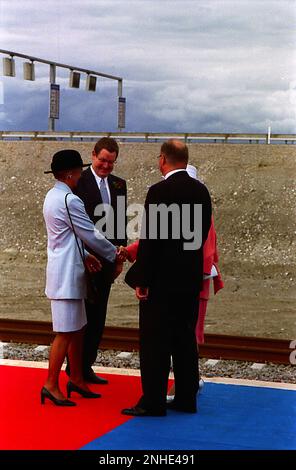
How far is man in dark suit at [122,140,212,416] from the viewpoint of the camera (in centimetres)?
732

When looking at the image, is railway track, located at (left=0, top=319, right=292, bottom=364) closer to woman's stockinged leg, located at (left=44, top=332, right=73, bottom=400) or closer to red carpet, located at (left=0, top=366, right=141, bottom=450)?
red carpet, located at (left=0, top=366, right=141, bottom=450)

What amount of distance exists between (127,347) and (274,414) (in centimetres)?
317

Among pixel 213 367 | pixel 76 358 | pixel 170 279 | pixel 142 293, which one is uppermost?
pixel 170 279

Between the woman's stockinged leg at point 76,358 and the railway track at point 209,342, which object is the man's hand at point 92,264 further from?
the railway track at point 209,342

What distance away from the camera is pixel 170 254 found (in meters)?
7.38

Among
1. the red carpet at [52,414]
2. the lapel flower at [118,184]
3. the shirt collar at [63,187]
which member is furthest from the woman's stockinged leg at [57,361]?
the lapel flower at [118,184]

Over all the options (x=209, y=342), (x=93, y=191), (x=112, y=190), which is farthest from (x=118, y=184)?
(x=209, y=342)

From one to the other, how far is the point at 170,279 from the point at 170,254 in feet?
0.61

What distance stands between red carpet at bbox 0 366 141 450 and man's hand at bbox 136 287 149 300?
34.3 inches

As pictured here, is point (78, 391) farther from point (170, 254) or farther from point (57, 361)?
point (170, 254)

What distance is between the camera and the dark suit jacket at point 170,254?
7.32 m

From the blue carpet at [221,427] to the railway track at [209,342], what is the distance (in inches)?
69.1
